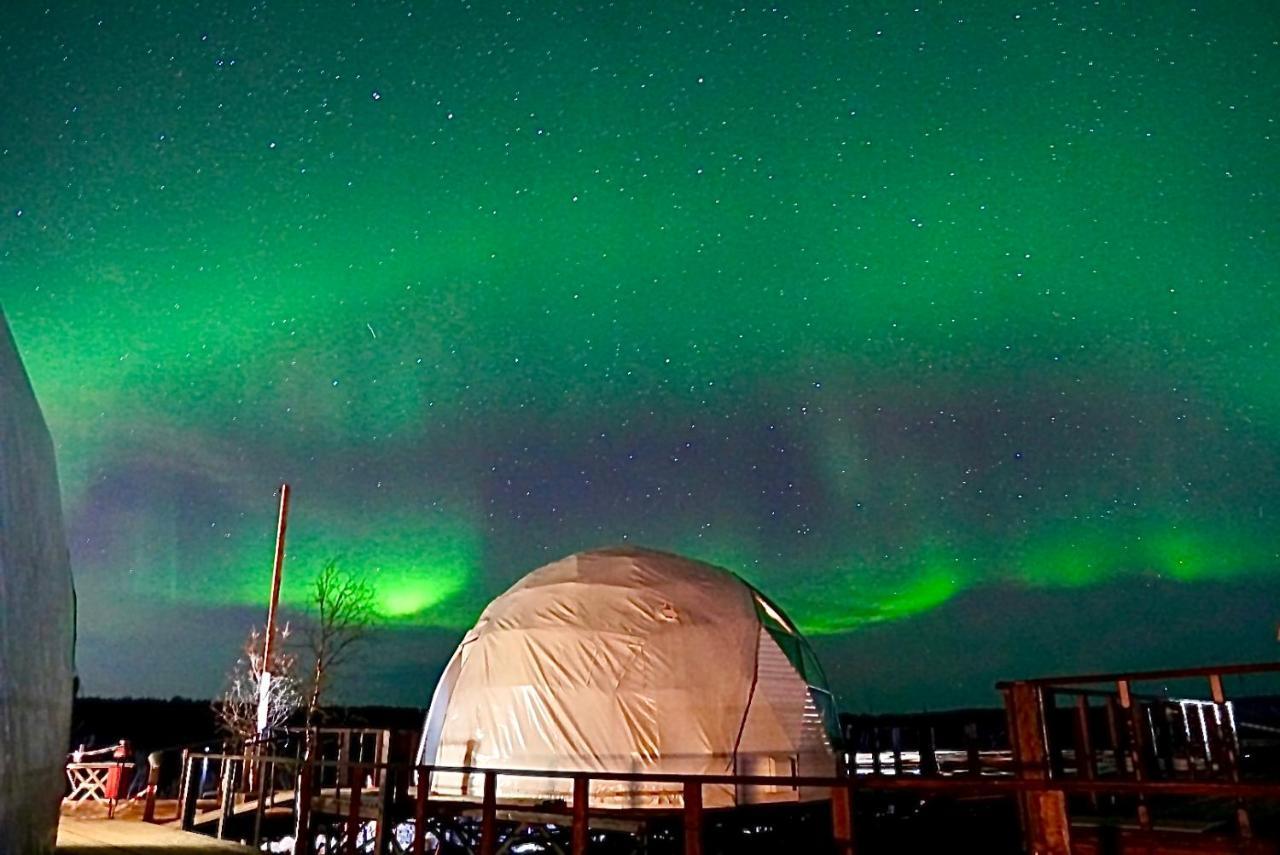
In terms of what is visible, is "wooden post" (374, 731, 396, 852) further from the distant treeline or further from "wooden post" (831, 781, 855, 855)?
the distant treeline

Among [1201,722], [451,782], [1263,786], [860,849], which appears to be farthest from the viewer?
[451,782]

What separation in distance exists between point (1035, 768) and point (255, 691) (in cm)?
2421

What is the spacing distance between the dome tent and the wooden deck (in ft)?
11.0

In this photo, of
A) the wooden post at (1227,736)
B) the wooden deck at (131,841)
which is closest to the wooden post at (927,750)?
the wooden post at (1227,736)

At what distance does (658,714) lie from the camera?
11703mm

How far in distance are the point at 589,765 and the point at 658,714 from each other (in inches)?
42.6

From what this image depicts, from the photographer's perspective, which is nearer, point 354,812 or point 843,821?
point 843,821

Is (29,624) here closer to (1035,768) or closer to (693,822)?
(693,822)

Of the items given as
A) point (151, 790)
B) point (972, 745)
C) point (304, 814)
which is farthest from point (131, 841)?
point (972, 745)

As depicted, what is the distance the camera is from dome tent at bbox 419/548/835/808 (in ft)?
37.7

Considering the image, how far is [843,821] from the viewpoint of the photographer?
247 inches

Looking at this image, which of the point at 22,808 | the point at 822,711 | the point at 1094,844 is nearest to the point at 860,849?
the point at 1094,844

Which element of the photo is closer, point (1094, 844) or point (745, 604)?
point (1094, 844)

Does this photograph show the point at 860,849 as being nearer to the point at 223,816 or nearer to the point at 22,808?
the point at 22,808
